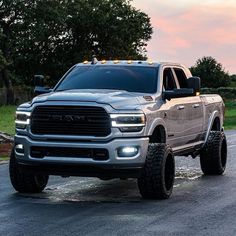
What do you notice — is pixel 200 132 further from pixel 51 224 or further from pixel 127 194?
pixel 51 224

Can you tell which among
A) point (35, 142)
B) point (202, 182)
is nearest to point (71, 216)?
point (35, 142)

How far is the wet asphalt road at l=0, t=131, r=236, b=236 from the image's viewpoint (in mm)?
7619

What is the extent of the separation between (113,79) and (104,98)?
5.15ft

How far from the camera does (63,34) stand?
67.2 m

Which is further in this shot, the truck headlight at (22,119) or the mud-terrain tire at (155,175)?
the truck headlight at (22,119)

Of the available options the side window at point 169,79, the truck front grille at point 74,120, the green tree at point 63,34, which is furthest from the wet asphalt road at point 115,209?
the green tree at point 63,34

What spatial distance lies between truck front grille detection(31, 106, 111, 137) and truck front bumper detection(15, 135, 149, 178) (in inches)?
6.2

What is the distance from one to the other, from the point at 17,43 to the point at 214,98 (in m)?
49.0

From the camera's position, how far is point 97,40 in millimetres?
66938

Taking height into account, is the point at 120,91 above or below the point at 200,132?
above

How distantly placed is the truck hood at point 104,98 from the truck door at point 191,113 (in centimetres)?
176

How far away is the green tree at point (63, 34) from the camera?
60.9 meters

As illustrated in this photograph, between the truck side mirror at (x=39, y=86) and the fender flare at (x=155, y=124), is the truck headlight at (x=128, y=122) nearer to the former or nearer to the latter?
the fender flare at (x=155, y=124)

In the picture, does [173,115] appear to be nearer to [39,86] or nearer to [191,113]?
[191,113]
